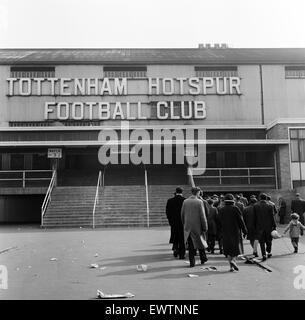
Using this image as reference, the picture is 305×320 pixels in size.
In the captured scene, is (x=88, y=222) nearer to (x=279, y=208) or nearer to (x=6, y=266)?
(x=279, y=208)

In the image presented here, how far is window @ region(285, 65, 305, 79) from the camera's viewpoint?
34.6 metres

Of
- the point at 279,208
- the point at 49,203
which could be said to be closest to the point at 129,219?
the point at 49,203

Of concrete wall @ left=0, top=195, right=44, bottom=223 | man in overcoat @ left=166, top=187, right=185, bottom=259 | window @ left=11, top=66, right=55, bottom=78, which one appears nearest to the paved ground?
man in overcoat @ left=166, top=187, right=185, bottom=259

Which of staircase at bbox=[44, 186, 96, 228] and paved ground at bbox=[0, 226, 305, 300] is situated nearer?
paved ground at bbox=[0, 226, 305, 300]

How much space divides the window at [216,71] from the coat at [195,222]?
25.7m

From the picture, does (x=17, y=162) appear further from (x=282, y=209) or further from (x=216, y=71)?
(x=282, y=209)

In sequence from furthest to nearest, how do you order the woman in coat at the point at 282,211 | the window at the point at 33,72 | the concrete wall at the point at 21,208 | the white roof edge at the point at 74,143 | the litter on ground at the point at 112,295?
the window at the point at 33,72, the concrete wall at the point at 21,208, the white roof edge at the point at 74,143, the woman in coat at the point at 282,211, the litter on ground at the point at 112,295

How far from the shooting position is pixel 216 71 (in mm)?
34781

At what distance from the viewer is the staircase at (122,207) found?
851 inches

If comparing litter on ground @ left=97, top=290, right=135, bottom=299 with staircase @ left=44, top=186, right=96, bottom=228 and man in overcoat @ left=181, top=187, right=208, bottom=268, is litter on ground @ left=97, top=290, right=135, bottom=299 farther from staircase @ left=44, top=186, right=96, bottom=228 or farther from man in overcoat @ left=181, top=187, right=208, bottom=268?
staircase @ left=44, top=186, right=96, bottom=228

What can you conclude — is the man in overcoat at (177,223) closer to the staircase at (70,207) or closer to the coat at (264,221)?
→ the coat at (264,221)

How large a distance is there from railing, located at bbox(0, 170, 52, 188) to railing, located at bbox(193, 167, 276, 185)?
366 inches

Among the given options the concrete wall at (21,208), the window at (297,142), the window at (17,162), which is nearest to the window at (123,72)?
the window at (17,162)

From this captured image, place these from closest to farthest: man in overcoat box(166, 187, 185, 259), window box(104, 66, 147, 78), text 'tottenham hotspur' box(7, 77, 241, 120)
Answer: man in overcoat box(166, 187, 185, 259)
text 'tottenham hotspur' box(7, 77, 241, 120)
window box(104, 66, 147, 78)
